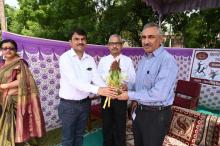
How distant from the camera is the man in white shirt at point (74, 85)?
3260mm

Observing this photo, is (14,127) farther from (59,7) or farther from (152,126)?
(59,7)

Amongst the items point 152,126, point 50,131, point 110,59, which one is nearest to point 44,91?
point 50,131

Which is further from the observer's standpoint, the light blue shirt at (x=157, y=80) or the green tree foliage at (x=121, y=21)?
the green tree foliage at (x=121, y=21)

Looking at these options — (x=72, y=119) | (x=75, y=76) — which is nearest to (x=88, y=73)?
(x=75, y=76)

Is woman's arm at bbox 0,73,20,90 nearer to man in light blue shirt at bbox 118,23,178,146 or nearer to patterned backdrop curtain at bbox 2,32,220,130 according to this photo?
patterned backdrop curtain at bbox 2,32,220,130

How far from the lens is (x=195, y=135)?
3965 mm

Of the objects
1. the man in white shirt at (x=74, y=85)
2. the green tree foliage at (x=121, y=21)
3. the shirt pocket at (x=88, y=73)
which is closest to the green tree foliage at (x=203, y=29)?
the green tree foliage at (x=121, y=21)

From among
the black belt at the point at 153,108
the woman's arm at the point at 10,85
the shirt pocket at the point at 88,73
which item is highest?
the shirt pocket at the point at 88,73

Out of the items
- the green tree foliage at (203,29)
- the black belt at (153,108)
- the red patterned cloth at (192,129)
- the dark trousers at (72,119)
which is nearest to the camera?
the black belt at (153,108)

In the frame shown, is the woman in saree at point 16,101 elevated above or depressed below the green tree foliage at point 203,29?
below

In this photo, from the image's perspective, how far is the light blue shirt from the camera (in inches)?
101

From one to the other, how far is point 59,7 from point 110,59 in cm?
802

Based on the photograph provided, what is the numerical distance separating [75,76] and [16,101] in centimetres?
102

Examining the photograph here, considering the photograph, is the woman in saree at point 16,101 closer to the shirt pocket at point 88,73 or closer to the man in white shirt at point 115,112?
the shirt pocket at point 88,73
